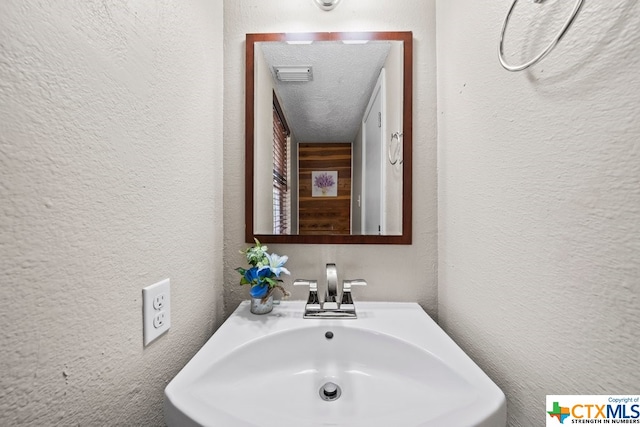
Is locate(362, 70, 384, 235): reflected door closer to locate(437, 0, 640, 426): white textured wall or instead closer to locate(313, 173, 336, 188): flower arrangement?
locate(313, 173, 336, 188): flower arrangement

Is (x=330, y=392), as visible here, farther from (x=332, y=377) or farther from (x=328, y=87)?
(x=328, y=87)

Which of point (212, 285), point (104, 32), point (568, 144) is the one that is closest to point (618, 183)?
point (568, 144)

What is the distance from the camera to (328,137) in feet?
3.23

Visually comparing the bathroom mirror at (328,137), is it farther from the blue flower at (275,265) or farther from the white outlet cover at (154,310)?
the white outlet cover at (154,310)

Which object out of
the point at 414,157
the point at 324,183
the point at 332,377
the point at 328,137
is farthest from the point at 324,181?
the point at 332,377

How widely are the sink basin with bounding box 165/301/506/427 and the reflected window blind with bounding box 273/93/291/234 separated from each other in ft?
1.14

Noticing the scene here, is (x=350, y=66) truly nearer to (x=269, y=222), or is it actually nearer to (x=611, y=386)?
(x=269, y=222)

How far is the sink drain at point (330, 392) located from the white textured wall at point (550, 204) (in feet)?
1.25

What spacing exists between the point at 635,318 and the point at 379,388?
1.74 ft

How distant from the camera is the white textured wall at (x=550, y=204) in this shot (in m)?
0.38

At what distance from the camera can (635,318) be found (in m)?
0.37

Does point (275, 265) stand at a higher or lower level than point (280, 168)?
lower

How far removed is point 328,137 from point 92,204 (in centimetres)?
73

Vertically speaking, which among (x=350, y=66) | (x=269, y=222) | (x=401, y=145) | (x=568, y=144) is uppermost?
(x=350, y=66)
